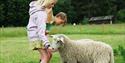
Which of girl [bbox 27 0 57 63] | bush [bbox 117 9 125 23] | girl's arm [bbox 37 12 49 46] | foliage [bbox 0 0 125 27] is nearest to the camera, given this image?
girl's arm [bbox 37 12 49 46]

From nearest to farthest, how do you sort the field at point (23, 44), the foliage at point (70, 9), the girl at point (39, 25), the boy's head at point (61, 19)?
the girl at point (39, 25), the boy's head at point (61, 19), the field at point (23, 44), the foliage at point (70, 9)

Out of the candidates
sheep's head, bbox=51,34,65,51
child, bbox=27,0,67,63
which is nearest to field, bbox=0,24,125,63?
child, bbox=27,0,67,63

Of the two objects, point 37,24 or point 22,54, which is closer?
point 37,24

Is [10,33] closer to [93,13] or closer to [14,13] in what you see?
[14,13]

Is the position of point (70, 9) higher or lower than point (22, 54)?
higher

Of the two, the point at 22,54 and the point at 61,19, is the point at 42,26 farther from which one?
the point at 22,54

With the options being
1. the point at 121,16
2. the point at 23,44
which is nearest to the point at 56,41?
the point at 23,44

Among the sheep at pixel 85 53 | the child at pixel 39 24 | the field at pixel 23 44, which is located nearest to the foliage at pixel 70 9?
the field at pixel 23 44

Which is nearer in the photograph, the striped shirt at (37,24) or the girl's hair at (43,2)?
the striped shirt at (37,24)

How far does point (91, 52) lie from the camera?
9.66 m

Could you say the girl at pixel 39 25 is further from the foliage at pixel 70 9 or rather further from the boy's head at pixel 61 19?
the foliage at pixel 70 9

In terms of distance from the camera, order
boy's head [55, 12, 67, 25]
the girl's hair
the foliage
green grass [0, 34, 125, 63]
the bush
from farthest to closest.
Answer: the bush, the foliage, green grass [0, 34, 125, 63], boy's head [55, 12, 67, 25], the girl's hair

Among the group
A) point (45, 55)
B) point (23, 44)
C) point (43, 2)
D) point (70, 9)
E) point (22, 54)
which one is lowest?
point (23, 44)

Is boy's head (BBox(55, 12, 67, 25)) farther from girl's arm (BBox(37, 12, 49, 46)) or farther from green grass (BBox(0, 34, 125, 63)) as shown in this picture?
green grass (BBox(0, 34, 125, 63))
